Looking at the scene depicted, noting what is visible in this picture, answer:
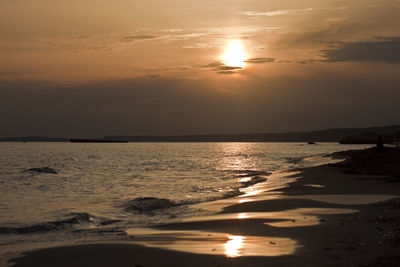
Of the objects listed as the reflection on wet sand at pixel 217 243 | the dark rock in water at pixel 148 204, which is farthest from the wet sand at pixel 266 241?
the dark rock in water at pixel 148 204

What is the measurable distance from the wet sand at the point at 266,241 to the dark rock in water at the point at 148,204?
4.25 m

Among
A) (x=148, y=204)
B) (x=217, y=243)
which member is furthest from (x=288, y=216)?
(x=148, y=204)

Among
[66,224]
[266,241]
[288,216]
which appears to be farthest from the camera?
[66,224]

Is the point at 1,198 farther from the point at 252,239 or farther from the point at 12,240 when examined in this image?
the point at 252,239

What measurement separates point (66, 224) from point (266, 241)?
8.37 meters

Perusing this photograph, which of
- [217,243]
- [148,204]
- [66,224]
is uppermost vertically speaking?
[217,243]

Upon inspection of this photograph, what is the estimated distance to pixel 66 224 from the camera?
16.6 m

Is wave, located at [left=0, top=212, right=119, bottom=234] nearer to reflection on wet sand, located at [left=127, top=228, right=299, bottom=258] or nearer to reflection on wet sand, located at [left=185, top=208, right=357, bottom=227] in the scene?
reflection on wet sand, located at [left=127, top=228, right=299, bottom=258]

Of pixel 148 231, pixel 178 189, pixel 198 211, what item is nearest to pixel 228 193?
pixel 178 189

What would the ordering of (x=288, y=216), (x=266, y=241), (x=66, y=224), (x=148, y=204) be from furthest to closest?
(x=148, y=204), (x=66, y=224), (x=288, y=216), (x=266, y=241)

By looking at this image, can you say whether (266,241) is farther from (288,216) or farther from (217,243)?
(288,216)

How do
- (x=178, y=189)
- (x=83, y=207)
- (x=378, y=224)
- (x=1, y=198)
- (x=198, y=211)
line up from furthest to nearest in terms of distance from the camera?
(x=178, y=189) < (x=1, y=198) < (x=83, y=207) < (x=198, y=211) < (x=378, y=224)

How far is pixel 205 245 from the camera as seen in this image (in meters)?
11.5

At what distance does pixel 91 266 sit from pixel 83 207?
12.3 meters
